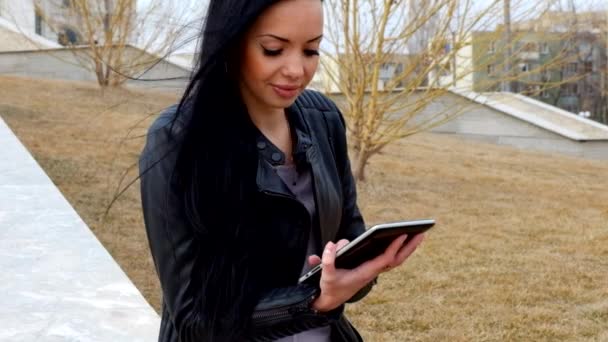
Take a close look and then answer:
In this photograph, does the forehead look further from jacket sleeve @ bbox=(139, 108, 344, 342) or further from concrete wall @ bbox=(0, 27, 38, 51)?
concrete wall @ bbox=(0, 27, 38, 51)

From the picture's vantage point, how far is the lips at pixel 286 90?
4.55 ft

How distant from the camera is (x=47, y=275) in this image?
380 cm

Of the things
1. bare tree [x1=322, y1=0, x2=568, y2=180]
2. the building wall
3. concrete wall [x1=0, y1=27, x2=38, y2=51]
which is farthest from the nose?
the building wall

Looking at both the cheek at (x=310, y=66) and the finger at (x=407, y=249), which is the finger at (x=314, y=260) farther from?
the cheek at (x=310, y=66)

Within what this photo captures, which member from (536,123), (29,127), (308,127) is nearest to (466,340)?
(308,127)

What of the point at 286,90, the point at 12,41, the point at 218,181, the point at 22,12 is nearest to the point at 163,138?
the point at 218,181

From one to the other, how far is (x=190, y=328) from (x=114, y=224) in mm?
4806

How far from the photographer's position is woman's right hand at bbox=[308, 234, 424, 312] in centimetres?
126

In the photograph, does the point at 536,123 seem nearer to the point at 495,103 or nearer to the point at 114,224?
the point at 495,103

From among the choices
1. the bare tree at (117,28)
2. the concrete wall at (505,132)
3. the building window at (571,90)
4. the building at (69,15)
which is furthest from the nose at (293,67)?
the building window at (571,90)

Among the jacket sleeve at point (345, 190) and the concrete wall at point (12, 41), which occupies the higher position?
the concrete wall at point (12, 41)

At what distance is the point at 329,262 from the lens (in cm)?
125

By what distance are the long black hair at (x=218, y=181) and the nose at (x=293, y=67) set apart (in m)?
0.09

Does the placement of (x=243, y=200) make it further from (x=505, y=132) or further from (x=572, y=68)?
(x=572, y=68)
